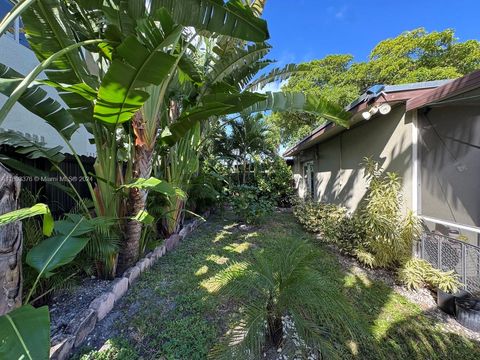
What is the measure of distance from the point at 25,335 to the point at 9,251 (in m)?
0.87

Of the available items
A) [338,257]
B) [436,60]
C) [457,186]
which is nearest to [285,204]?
[338,257]

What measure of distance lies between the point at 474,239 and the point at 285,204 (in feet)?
27.2

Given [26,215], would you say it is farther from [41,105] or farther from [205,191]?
[205,191]

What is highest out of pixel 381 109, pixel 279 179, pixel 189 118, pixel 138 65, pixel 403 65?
pixel 403 65

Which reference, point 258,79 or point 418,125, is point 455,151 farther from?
point 258,79

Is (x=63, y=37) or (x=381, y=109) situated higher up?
(x=63, y=37)

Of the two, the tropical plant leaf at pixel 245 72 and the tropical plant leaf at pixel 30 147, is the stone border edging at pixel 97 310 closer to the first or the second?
the tropical plant leaf at pixel 30 147

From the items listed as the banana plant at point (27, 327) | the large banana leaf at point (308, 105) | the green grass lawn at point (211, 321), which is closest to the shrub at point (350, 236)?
the green grass lawn at point (211, 321)

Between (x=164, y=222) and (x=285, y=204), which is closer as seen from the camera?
(x=164, y=222)

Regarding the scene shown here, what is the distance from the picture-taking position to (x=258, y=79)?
5.95m

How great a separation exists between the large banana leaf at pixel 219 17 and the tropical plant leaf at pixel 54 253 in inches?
107

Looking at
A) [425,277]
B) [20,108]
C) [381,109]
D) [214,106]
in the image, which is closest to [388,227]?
[425,277]

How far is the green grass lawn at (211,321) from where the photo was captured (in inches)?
95.4

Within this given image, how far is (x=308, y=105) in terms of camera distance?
4.65 metres
